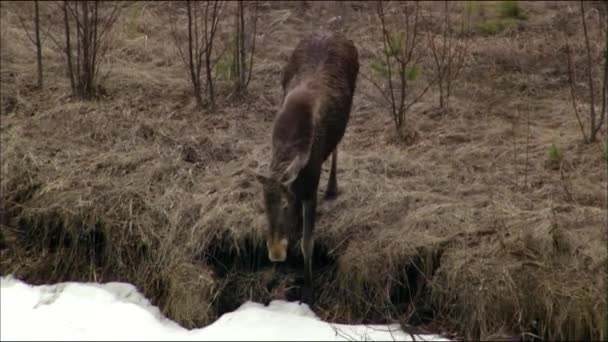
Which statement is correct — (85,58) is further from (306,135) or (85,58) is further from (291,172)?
(291,172)

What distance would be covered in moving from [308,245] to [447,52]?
401cm

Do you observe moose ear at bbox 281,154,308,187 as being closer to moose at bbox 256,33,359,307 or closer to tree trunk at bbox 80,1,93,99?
moose at bbox 256,33,359,307

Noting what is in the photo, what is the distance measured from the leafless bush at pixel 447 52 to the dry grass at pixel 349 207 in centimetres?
20

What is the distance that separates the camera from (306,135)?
5.48m

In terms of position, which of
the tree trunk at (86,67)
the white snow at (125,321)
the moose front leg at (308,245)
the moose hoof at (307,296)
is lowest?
the white snow at (125,321)

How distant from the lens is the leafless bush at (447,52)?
805cm

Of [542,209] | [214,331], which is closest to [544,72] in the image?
[542,209]

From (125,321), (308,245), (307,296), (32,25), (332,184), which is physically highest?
(32,25)

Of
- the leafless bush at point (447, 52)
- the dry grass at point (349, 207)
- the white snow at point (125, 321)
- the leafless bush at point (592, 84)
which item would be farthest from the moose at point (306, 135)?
the leafless bush at point (592, 84)

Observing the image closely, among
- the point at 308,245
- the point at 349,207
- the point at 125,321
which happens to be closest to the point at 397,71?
the point at 349,207

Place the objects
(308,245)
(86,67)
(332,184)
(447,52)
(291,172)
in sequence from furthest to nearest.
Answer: (447,52) → (86,67) → (332,184) → (308,245) → (291,172)

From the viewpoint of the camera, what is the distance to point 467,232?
6.02 m

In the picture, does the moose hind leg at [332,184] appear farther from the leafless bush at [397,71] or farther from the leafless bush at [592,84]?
the leafless bush at [592,84]

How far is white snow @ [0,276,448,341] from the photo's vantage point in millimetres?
5684
